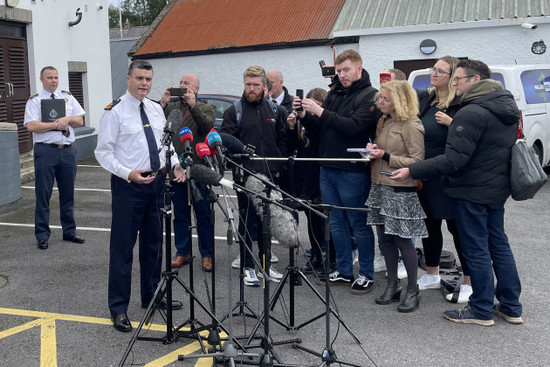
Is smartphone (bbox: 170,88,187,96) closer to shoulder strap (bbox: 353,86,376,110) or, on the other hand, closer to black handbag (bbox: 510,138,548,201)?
shoulder strap (bbox: 353,86,376,110)

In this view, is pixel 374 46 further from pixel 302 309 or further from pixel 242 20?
pixel 302 309

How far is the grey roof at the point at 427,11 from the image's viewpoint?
48.0 ft

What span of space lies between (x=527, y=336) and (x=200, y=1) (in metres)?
20.2

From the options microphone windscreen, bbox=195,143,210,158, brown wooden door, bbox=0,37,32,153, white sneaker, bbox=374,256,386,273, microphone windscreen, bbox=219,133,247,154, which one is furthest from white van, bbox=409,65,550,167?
brown wooden door, bbox=0,37,32,153

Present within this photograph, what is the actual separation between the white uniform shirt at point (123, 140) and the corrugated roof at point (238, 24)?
43.2ft

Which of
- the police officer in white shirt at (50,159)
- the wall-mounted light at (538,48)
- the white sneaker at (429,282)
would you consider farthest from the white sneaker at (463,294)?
the wall-mounted light at (538,48)

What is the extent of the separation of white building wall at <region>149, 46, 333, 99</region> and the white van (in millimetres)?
7397

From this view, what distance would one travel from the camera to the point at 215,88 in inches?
768

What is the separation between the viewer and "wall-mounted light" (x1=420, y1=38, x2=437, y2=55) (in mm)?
15469

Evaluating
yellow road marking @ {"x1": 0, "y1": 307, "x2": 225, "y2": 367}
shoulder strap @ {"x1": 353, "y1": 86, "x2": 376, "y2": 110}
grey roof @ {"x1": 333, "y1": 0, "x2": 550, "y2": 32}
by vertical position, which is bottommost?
yellow road marking @ {"x1": 0, "y1": 307, "x2": 225, "y2": 367}

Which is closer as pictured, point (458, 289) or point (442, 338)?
point (442, 338)

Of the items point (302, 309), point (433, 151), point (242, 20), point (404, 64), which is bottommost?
point (302, 309)

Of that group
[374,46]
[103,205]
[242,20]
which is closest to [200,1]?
[242,20]

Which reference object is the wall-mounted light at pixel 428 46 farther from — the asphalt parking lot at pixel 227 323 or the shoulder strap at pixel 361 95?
the shoulder strap at pixel 361 95
